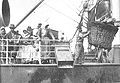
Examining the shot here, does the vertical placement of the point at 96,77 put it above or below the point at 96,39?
below

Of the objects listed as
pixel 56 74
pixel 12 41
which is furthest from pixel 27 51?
pixel 56 74

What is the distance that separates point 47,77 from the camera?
10703 mm

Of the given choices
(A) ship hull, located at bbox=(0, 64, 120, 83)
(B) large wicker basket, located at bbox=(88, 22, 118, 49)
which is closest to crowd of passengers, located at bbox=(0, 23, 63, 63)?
(A) ship hull, located at bbox=(0, 64, 120, 83)

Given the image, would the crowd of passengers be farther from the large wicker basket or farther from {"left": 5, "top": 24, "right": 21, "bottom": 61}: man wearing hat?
the large wicker basket

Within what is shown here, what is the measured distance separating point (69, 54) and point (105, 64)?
4.28ft

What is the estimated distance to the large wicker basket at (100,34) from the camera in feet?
37.8

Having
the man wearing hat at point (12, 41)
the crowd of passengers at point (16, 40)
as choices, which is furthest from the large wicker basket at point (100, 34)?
the man wearing hat at point (12, 41)

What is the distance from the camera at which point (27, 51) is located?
434 inches

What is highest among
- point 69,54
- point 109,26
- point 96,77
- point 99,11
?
point 99,11

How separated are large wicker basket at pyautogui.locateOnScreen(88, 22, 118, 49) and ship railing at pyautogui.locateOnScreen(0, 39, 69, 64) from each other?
0.99m

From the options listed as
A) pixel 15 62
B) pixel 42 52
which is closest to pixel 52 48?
pixel 42 52

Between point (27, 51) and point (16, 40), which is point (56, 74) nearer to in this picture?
point (27, 51)

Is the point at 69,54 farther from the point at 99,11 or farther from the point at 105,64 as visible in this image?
the point at 99,11

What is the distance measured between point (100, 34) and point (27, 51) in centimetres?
265
